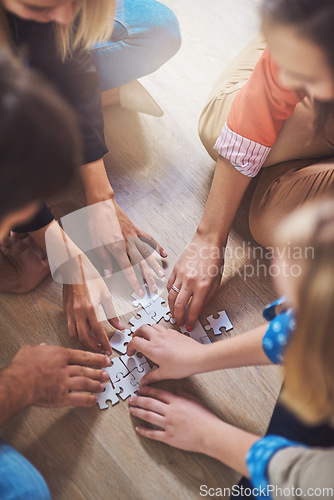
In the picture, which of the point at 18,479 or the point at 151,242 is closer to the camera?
the point at 18,479

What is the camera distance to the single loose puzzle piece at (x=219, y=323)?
1.25 m

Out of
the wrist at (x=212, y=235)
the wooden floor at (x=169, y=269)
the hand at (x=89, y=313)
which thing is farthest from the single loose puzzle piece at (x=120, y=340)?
the wrist at (x=212, y=235)

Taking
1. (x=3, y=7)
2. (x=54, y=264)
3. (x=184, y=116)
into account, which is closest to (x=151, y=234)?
(x=54, y=264)

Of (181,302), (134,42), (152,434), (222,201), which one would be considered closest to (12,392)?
(152,434)

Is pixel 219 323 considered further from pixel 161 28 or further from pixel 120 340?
pixel 161 28

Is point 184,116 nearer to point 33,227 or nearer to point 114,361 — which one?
point 33,227

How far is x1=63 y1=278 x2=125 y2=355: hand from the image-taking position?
3.90ft

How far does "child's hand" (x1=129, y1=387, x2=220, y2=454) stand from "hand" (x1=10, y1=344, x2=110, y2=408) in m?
0.12

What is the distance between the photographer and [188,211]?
4.59ft

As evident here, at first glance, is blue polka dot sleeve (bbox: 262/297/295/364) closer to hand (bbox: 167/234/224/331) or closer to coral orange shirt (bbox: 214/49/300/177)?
hand (bbox: 167/234/224/331)

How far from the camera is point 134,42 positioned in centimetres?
135

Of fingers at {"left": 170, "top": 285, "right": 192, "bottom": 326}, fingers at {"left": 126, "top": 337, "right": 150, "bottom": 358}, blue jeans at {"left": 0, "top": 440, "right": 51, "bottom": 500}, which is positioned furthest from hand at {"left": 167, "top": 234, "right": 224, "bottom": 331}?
blue jeans at {"left": 0, "top": 440, "right": 51, "bottom": 500}

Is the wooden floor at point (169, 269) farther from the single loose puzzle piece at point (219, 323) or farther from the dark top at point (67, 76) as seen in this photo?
the dark top at point (67, 76)

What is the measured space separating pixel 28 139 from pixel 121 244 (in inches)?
23.4
